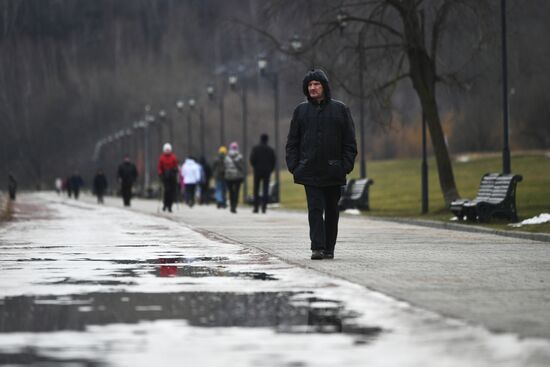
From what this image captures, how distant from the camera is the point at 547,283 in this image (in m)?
14.5

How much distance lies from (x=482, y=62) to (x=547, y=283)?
2427 cm

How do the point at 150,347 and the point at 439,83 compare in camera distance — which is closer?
the point at 150,347

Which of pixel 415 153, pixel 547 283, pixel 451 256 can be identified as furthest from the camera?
pixel 415 153

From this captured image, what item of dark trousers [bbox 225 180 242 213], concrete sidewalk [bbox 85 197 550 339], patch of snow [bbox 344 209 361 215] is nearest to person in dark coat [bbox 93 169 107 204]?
dark trousers [bbox 225 180 242 213]

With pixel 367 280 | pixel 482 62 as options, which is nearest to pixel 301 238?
pixel 367 280

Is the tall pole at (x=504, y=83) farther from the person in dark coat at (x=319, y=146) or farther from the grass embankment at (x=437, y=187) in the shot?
the person in dark coat at (x=319, y=146)

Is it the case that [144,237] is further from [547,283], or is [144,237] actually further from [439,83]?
[439,83]

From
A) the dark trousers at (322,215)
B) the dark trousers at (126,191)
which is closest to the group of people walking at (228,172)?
the dark trousers at (126,191)

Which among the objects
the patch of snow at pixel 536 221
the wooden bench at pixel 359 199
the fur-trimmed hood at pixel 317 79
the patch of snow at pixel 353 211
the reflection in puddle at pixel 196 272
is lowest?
the reflection in puddle at pixel 196 272

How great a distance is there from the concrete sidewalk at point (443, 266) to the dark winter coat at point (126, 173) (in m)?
27.7

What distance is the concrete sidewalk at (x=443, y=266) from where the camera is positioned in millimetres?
11719

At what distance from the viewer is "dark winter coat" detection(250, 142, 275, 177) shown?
4053 centimetres

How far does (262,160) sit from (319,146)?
2238 cm

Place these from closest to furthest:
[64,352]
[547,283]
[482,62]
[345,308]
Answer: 1. [64,352]
2. [345,308]
3. [547,283]
4. [482,62]
